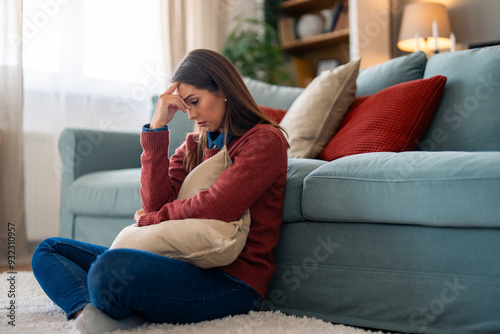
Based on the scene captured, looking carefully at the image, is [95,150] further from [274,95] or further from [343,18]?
[343,18]

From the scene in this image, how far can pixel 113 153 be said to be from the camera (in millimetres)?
2338

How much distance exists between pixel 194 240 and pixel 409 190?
515mm

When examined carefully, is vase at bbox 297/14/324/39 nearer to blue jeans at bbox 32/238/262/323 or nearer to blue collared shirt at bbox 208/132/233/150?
blue collared shirt at bbox 208/132/233/150

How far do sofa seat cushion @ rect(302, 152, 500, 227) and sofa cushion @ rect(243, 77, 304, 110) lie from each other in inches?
38.4

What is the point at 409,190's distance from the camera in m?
1.16

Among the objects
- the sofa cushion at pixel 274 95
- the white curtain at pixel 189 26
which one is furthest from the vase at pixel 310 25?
the sofa cushion at pixel 274 95

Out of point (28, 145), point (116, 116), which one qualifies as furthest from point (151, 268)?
point (116, 116)

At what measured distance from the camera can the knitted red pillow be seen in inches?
61.5

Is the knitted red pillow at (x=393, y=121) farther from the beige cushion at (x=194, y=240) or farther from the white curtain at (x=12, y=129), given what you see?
the white curtain at (x=12, y=129)

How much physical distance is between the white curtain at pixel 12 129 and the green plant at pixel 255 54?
1395 millimetres

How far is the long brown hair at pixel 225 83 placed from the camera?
4.18 feet

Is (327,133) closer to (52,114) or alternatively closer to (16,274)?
(16,274)

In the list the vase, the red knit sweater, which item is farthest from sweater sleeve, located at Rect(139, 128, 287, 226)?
the vase

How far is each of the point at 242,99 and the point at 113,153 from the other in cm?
122
